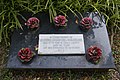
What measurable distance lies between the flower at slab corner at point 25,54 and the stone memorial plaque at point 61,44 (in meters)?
0.08

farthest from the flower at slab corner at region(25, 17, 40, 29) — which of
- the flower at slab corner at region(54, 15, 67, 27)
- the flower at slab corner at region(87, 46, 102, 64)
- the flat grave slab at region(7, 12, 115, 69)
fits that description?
the flower at slab corner at region(87, 46, 102, 64)

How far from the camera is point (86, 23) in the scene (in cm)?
220

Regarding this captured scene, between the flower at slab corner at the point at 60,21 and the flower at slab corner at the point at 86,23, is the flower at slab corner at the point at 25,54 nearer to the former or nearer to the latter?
the flower at slab corner at the point at 60,21

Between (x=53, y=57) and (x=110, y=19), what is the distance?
30.5 inches

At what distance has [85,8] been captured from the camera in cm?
240

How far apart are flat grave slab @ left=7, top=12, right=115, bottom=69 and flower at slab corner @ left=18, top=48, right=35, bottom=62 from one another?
0.04 m

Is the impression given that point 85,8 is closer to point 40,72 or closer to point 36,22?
point 36,22

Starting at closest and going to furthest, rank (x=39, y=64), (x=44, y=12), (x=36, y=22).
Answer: (x=39, y=64), (x=36, y=22), (x=44, y=12)

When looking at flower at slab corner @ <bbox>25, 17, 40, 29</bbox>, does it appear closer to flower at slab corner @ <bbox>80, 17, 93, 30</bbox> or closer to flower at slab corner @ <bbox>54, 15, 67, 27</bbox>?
flower at slab corner @ <bbox>54, 15, 67, 27</bbox>

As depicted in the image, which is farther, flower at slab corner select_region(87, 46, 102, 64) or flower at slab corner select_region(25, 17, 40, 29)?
flower at slab corner select_region(25, 17, 40, 29)

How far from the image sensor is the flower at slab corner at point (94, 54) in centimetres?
197

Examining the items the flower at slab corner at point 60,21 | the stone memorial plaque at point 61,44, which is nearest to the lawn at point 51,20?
the flower at slab corner at point 60,21

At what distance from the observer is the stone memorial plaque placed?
2.03 meters

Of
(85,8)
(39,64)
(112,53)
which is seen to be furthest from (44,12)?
(112,53)
